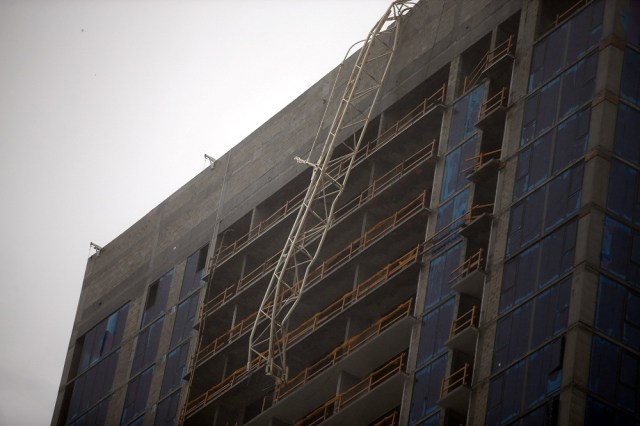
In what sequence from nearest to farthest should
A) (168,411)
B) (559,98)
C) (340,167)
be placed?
(559,98), (340,167), (168,411)

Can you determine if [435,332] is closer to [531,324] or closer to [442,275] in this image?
[442,275]

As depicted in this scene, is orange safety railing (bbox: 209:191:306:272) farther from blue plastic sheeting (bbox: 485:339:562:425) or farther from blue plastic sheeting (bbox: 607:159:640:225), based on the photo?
blue plastic sheeting (bbox: 485:339:562:425)

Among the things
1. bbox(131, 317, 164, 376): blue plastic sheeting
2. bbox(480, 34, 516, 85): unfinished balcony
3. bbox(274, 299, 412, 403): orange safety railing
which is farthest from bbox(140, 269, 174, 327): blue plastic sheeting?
bbox(480, 34, 516, 85): unfinished balcony

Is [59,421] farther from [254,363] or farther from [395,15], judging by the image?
[395,15]

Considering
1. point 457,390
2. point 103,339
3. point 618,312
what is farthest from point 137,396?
point 618,312

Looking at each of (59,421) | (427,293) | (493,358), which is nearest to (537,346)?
(493,358)

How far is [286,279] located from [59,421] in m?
15.0

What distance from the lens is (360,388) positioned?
58438mm

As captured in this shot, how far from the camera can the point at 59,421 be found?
2881 inches

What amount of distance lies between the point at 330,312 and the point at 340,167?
5961mm

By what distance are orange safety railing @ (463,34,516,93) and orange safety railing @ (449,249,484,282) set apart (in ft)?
25.5

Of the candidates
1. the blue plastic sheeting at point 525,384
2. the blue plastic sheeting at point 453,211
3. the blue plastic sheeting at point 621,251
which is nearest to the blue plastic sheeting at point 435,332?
the blue plastic sheeting at point 453,211

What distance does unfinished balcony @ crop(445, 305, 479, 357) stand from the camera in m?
50.9

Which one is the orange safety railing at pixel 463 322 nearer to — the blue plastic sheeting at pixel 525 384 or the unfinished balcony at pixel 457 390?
the unfinished balcony at pixel 457 390
